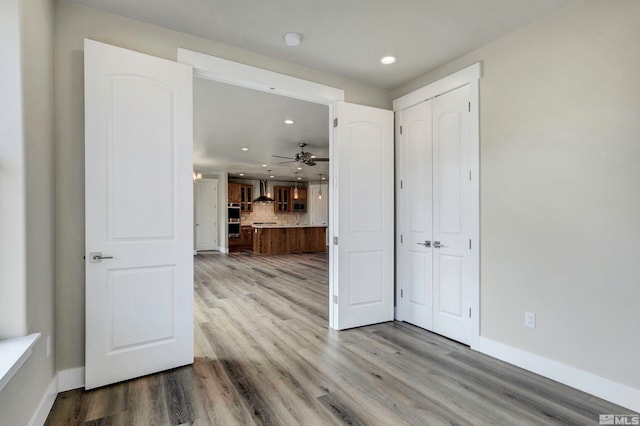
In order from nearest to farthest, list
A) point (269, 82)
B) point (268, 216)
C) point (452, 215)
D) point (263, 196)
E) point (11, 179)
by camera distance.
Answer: point (11, 179), point (269, 82), point (452, 215), point (263, 196), point (268, 216)

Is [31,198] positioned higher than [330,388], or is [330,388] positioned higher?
[31,198]

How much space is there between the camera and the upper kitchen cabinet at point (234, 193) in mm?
11852

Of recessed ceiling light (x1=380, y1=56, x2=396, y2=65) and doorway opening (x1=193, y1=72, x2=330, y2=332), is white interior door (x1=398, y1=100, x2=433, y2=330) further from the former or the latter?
doorway opening (x1=193, y1=72, x2=330, y2=332)

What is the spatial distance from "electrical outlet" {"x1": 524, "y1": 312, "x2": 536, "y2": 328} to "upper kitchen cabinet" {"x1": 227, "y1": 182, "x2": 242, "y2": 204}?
413 inches

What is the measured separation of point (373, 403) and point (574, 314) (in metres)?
1.58

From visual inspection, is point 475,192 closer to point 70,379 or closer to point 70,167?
point 70,167

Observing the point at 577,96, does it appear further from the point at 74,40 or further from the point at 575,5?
the point at 74,40

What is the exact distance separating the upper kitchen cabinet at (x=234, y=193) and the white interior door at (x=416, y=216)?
909cm

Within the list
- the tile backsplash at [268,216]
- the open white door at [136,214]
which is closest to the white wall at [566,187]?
the open white door at [136,214]

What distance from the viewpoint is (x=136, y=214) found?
2.39 m

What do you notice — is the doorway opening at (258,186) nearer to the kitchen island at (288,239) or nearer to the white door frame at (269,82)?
the kitchen island at (288,239)

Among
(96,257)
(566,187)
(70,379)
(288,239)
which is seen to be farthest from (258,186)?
(566,187)

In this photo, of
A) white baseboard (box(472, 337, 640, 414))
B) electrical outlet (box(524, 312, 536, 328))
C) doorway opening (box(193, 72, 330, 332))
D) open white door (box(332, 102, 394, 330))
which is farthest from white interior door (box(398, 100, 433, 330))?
doorway opening (box(193, 72, 330, 332))

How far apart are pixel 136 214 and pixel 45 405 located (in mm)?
1266
